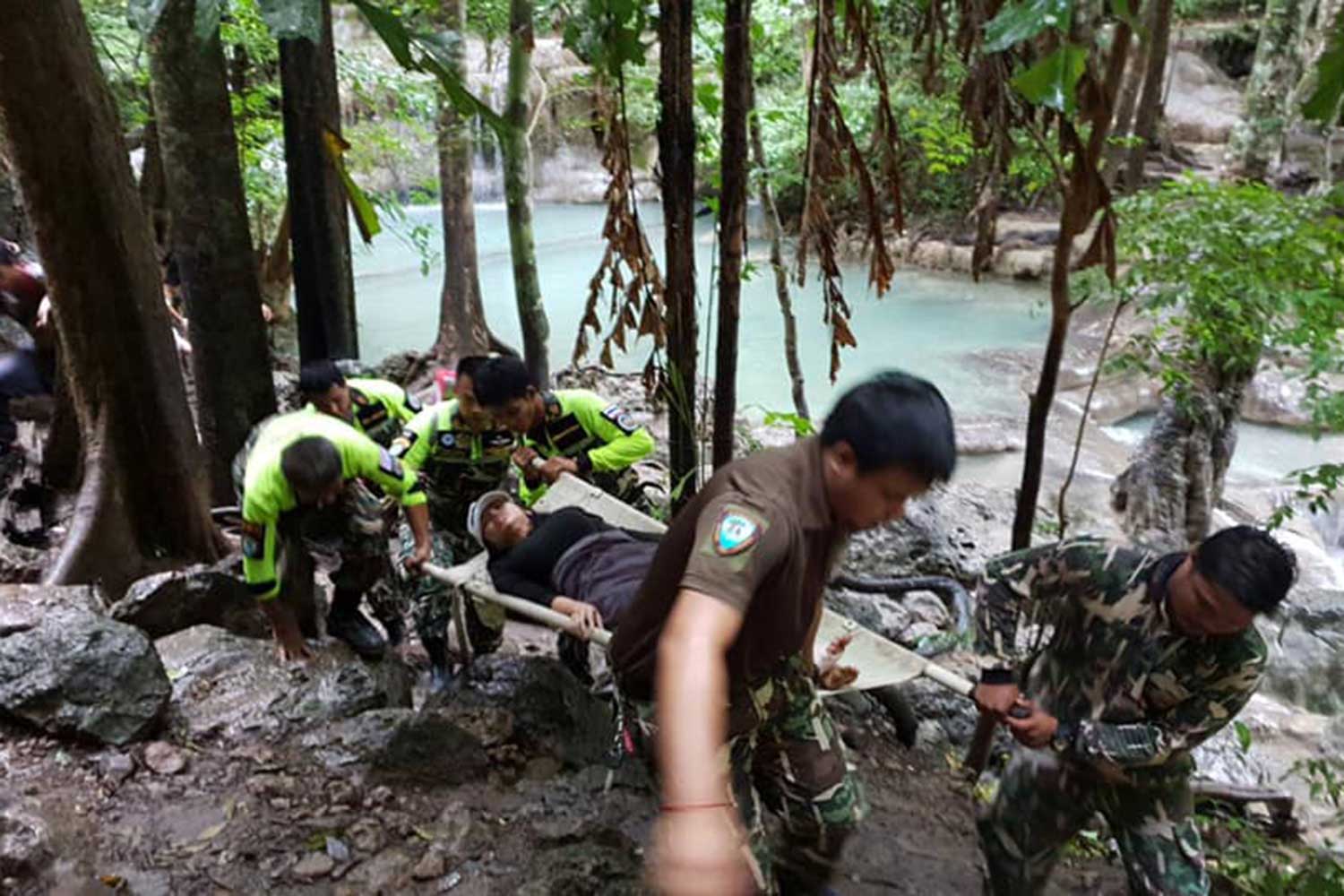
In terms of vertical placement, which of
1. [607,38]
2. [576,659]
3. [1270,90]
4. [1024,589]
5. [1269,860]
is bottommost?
[1269,860]

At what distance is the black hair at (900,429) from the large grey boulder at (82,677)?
2.32 meters

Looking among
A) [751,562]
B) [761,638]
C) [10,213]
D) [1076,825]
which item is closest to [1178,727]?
[1076,825]

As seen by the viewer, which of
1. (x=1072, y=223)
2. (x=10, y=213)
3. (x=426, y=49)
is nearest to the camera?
(x=426, y=49)

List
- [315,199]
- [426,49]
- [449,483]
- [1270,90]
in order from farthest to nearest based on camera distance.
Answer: [1270,90], [315,199], [449,483], [426,49]

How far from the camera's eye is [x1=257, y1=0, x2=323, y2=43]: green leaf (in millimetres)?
1860

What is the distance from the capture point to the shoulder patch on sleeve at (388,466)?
3.66m

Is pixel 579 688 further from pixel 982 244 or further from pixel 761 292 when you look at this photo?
pixel 761 292

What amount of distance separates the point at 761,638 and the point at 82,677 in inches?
83.8

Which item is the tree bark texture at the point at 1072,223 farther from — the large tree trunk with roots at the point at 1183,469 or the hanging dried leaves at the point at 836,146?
the large tree trunk with roots at the point at 1183,469

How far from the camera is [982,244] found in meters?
3.56

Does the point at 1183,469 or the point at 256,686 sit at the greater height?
the point at 256,686

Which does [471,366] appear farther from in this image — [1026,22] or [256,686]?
[1026,22]

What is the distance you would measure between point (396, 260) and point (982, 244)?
61.1 feet

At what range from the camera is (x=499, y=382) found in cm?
373
